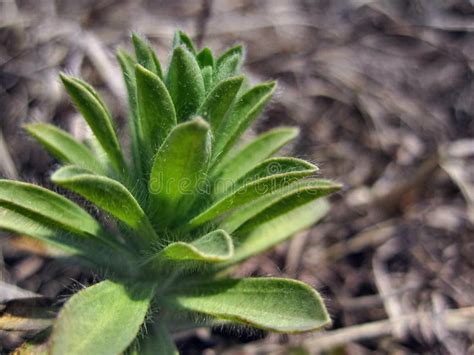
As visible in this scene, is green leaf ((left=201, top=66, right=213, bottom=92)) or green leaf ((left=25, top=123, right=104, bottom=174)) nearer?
green leaf ((left=201, top=66, right=213, bottom=92))

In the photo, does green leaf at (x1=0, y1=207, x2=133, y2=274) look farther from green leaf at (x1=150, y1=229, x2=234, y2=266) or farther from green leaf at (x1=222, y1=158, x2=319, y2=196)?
green leaf at (x1=222, y1=158, x2=319, y2=196)

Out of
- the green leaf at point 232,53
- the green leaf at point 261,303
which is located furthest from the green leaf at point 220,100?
the green leaf at point 261,303

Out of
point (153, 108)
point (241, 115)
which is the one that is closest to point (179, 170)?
point (153, 108)

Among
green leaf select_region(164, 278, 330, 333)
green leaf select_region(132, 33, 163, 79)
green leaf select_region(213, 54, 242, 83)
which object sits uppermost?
green leaf select_region(132, 33, 163, 79)

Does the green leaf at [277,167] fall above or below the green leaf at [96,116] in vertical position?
below

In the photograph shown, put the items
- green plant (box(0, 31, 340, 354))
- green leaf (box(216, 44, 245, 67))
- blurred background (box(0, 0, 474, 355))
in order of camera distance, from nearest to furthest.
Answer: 1. green plant (box(0, 31, 340, 354))
2. green leaf (box(216, 44, 245, 67))
3. blurred background (box(0, 0, 474, 355))

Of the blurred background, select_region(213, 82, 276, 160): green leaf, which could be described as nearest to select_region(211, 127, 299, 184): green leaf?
select_region(213, 82, 276, 160): green leaf

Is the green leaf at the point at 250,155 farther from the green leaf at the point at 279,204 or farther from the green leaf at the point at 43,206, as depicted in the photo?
the green leaf at the point at 43,206
